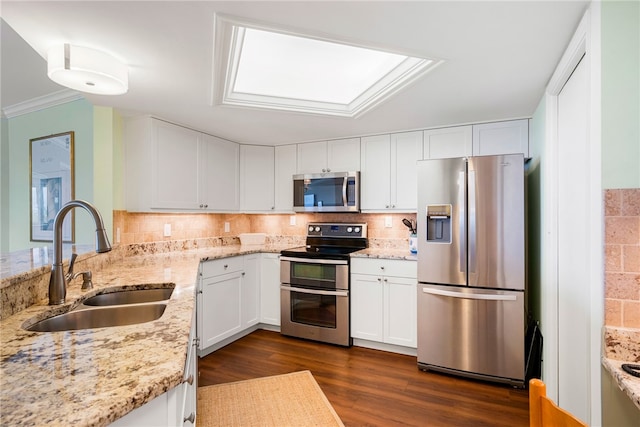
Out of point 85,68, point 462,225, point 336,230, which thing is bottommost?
point 336,230

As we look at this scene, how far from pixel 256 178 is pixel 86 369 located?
10.5ft

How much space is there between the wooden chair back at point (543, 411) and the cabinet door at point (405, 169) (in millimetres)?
2478

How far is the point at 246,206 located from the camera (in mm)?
3848

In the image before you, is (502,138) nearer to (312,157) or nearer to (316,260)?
(312,157)

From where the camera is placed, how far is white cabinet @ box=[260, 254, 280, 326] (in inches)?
138

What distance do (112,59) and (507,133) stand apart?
10.1ft

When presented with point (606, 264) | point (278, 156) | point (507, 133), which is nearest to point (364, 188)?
point (278, 156)

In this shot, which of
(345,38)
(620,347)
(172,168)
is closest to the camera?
(620,347)

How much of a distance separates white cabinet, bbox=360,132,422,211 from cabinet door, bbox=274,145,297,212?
35.0 inches

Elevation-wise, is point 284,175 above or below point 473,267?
above

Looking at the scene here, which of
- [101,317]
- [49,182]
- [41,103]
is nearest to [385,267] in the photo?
[101,317]

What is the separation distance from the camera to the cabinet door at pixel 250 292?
11.1 ft

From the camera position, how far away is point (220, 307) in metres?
3.06

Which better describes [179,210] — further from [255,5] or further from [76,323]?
[255,5]
